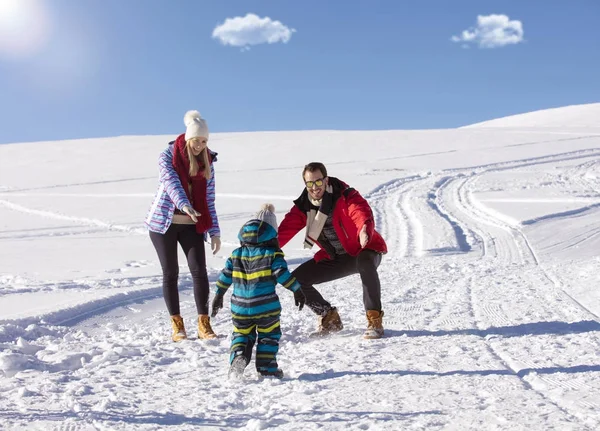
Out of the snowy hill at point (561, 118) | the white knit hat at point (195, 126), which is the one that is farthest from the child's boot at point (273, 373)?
the snowy hill at point (561, 118)

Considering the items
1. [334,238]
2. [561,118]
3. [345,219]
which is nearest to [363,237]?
[345,219]

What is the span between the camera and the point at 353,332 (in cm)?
486

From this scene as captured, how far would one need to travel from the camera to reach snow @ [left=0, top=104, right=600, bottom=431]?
9.68ft

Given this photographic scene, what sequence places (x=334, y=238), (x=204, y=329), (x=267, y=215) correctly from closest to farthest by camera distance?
(x=267, y=215) < (x=204, y=329) < (x=334, y=238)

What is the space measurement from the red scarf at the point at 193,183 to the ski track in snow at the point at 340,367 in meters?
0.92

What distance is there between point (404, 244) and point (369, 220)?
639 cm

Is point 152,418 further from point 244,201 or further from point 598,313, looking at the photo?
point 244,201

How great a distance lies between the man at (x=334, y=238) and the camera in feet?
15.4

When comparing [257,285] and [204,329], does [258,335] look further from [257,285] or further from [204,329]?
[204,329]

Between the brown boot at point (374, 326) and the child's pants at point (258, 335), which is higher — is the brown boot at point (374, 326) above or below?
below

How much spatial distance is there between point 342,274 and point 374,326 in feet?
1.90

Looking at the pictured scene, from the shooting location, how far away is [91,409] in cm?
301

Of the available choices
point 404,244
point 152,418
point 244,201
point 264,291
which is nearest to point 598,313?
point 264,291

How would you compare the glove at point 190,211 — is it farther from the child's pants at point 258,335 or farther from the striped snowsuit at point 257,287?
the child's pants at point 258,335
